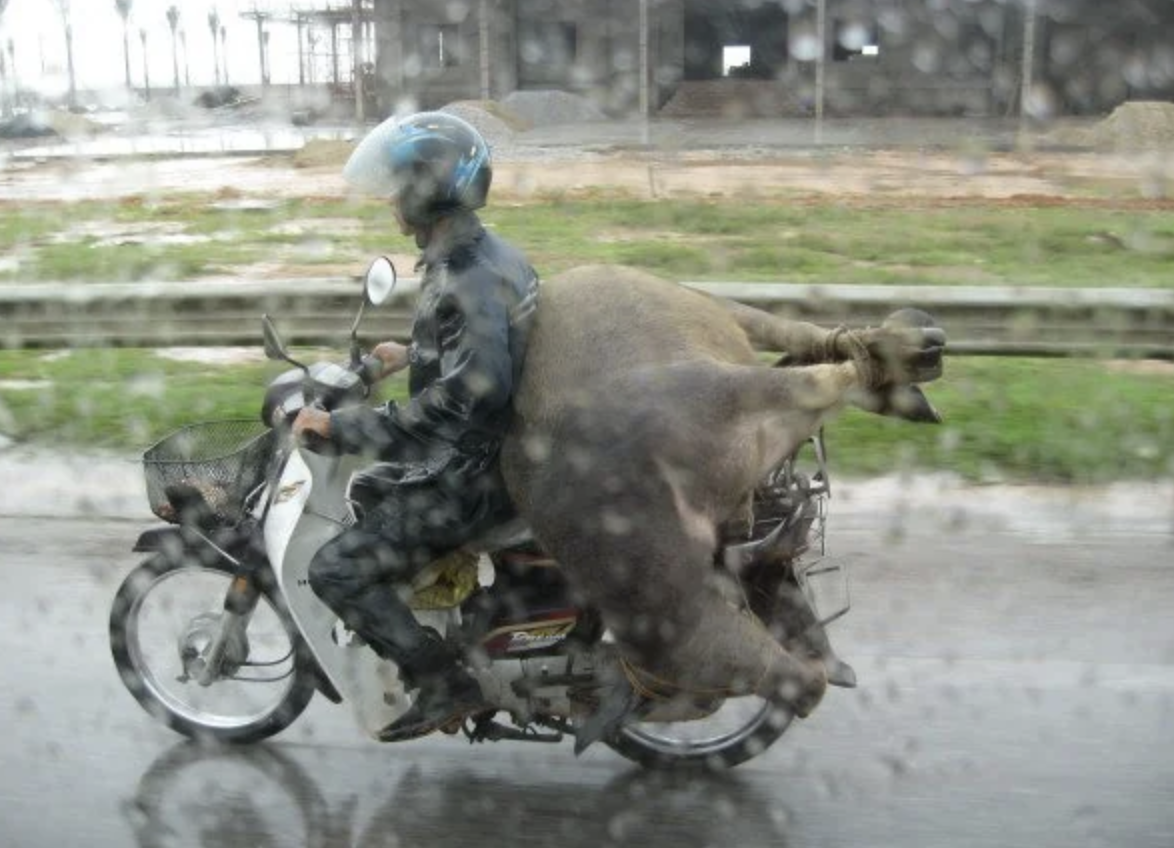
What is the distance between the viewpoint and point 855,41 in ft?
124

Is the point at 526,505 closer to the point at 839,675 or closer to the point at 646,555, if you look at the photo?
the point at 646,555

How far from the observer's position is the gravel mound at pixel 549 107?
119 feet

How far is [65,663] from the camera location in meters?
5.45

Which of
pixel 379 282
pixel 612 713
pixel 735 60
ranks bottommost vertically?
pixel 612 713

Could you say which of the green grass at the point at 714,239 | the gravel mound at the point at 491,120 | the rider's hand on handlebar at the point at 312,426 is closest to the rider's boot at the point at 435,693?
the rider's hand on handlebar at the point at 312,426

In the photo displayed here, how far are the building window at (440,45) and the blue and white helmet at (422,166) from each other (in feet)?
113

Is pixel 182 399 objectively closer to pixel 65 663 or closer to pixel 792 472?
pixel 65 663

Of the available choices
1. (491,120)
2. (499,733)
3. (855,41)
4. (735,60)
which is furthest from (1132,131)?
(499,733)

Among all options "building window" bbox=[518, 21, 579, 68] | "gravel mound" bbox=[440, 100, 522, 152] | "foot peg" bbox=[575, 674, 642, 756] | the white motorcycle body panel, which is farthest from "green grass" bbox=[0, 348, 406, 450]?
"building window" bbox=[518, 21, 579, 68]

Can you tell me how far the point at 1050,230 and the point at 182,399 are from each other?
10607 mm

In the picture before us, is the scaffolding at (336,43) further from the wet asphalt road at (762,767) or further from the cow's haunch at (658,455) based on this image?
the cow's haunch at (658,455)

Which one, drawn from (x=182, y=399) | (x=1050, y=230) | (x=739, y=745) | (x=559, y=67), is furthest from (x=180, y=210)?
(x=559, y=67)

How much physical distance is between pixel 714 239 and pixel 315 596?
41.4 feet

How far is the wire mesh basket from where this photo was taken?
436cm
